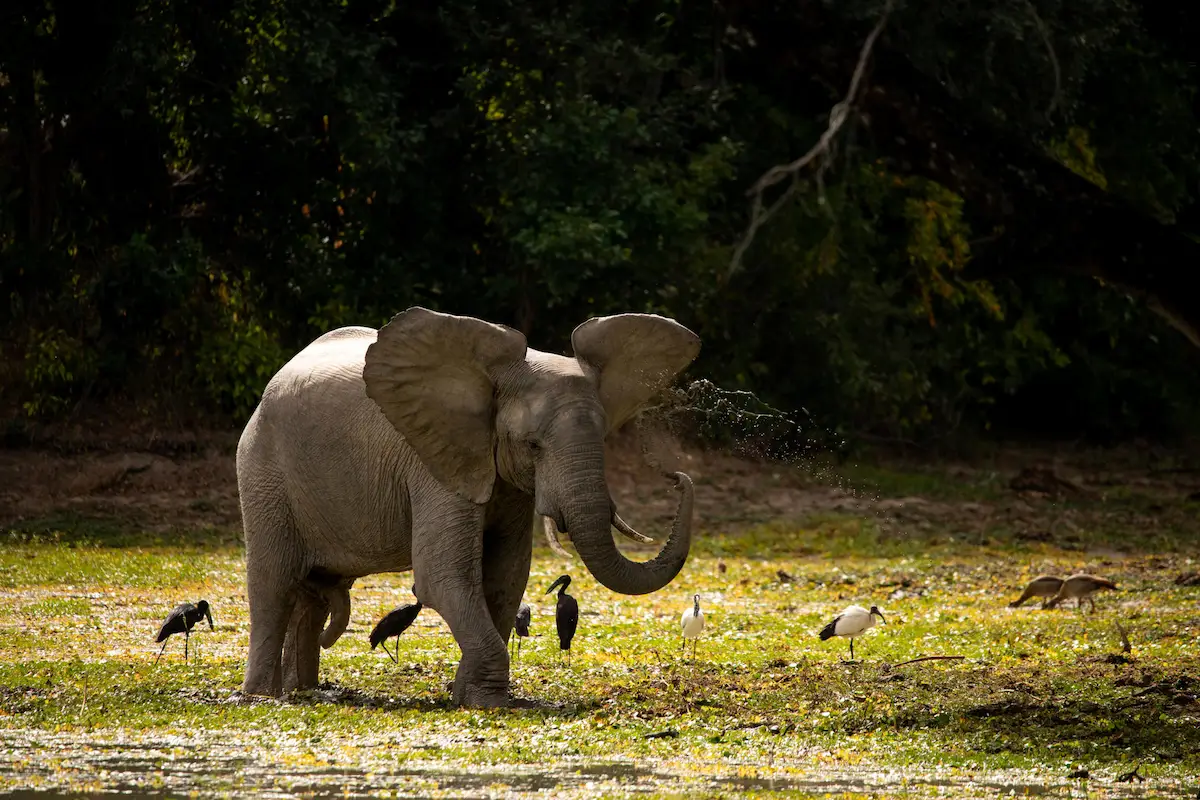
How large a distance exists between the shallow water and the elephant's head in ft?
5.63

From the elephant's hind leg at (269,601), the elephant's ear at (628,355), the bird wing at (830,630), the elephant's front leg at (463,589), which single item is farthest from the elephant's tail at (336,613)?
the bird wing at (830,630)

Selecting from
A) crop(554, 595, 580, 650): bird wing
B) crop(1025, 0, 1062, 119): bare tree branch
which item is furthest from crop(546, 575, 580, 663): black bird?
crop(1025, 0, 1062, 119): bare tree branch

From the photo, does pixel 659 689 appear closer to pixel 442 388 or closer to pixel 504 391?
pixel 504 391

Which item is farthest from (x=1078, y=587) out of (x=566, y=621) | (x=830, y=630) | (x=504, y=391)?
(x=504, y=391)

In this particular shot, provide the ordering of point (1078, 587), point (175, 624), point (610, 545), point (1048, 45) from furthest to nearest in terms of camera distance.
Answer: point (1048, 45)
point (1078, 587)
point (175, 624)
point (610, 545)

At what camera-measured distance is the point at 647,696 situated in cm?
1115

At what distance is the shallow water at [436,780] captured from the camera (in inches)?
324

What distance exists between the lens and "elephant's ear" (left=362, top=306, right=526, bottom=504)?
10.6 metres

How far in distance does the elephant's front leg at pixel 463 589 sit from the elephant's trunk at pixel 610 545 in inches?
28.1

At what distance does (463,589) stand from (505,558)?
2.18ft

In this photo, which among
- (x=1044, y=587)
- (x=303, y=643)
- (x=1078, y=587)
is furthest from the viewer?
(x=1044, y=587)

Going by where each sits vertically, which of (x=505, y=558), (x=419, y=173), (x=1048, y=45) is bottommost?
(x=505, y=558)

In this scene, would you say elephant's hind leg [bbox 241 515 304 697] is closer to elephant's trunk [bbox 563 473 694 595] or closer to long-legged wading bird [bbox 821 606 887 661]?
elephant's trunk [bbox 563 473 694 595]

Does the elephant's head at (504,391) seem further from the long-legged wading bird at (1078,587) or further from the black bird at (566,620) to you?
the long-legged wading bird at (1078,587)
